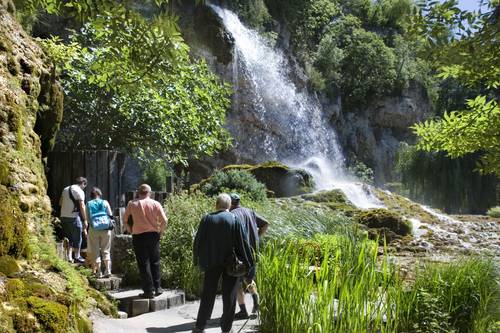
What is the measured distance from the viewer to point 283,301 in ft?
20.8

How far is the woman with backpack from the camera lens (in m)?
10.2

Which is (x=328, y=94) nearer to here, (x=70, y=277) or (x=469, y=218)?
(x=469, y=218)

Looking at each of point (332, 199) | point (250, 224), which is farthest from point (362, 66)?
point (250, 224)

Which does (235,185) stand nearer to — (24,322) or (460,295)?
(460,295)

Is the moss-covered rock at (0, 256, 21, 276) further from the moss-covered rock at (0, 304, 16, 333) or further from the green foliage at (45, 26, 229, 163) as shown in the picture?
the green foliage at (45, 26, 229, 163)

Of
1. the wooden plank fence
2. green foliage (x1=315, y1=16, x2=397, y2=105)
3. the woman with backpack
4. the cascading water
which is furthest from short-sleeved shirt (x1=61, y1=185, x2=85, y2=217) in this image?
green foliage (x1=315, y1=16, x2=397, y2=105)

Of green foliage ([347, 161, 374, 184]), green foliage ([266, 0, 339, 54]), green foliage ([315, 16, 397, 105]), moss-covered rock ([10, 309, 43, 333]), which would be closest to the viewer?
moss-covered rock ([10, 309, 43, 333])

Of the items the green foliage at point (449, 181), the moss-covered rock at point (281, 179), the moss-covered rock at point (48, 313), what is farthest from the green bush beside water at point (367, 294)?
the green foliage at point (449, 181)

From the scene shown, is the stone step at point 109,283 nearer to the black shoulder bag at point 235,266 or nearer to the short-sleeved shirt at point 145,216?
the short-sleeved shirt at point 145,216

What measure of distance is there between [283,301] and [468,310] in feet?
7.63

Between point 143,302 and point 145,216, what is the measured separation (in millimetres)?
1176

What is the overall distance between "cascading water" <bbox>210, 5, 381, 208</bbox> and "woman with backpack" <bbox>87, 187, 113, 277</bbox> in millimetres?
19964

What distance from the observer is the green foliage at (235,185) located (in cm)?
1608

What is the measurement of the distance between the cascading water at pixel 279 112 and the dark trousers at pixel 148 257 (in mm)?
20844
